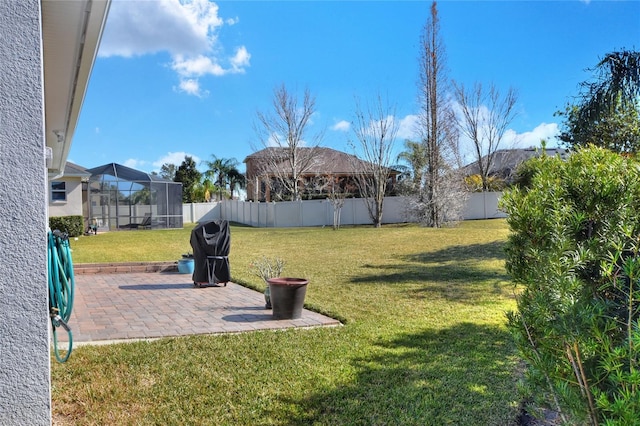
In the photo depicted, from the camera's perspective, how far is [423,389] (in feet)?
12.6

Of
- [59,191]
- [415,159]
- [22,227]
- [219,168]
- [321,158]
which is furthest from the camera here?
[219,168]

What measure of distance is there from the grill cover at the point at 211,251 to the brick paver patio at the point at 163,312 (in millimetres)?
253

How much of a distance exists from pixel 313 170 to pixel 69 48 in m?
33.0

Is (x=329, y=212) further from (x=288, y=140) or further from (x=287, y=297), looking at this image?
(x=287, y=297)

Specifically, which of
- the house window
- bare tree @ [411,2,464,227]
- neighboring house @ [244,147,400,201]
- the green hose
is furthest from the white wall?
neighboring house @ [244,147,400,201]

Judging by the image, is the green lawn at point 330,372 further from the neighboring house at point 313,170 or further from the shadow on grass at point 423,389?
the neighboring house at point 313,170

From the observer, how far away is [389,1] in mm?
9469

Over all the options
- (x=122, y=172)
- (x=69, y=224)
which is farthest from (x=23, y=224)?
(x=122, y=172)

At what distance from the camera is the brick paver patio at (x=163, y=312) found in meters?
5.74

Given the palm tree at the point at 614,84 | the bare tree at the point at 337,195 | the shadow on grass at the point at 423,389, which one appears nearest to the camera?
the shadow on grass at the point at 423,389

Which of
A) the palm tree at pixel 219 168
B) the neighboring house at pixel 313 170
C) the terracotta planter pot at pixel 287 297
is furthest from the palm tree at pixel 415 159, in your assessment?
the terracotta planter pot at pixel 287 297

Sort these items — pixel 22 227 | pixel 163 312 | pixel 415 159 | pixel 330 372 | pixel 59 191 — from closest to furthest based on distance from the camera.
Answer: pixel 22 227 → pixel 330 372 → pixel 163 312 → pixel 59 191 → pixel 415 159

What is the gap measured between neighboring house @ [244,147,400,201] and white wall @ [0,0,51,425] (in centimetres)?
3216

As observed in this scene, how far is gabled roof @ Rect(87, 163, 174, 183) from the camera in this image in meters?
25.6
